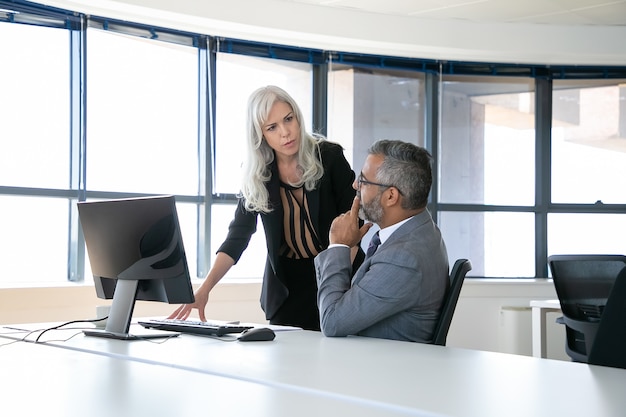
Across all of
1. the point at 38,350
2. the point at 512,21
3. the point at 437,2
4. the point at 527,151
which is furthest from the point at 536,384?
the point at 527,151

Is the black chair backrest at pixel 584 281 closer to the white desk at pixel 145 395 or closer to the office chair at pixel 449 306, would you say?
the office chair at pixel 449 306

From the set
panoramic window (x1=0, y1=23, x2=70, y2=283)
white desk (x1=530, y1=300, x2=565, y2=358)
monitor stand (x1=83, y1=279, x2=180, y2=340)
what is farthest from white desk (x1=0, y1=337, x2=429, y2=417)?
white desk (x1=530, y1=300, x2=565, y2=358)

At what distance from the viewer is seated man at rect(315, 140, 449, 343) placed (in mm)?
2295

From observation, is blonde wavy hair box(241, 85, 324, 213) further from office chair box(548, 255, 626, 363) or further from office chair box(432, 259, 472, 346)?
office chair box(548, 255, 626, 363)

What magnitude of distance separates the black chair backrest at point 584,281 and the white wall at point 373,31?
7.00 ft

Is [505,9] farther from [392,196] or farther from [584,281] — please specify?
[392,196]

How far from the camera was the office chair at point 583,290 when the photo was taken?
13.6 feet

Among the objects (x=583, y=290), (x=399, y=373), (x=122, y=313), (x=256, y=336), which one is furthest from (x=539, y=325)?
(x=399, y=373)

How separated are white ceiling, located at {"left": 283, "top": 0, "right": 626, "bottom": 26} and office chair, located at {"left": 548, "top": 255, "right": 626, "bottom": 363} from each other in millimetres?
1958

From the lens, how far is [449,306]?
2354 millimetres

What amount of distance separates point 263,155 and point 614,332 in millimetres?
1613

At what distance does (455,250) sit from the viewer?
21.2ft

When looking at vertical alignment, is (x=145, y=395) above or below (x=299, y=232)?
below

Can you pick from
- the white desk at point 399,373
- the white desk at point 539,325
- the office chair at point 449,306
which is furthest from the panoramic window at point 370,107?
the white desk at point 399,373
